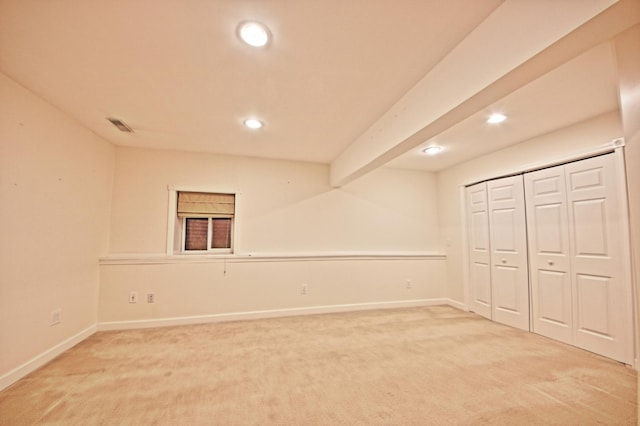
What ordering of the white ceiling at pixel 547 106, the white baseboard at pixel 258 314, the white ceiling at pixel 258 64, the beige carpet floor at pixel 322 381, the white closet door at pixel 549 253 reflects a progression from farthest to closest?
the white baseboard at pixel 258 314 → the white closet door at pixel 549 253 → the white ceiling at pixel 547 106 → the beige carpet floor at pixel 322 381 → the white ceiling at pixel 258 64

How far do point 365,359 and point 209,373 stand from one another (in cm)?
140

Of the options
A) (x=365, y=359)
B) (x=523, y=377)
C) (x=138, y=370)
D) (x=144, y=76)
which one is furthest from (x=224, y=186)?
(x=523, y=377)

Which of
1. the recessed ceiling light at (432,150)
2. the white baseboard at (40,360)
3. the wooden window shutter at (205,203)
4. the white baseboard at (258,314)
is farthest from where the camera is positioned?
the wooden window shutter at (205,203)

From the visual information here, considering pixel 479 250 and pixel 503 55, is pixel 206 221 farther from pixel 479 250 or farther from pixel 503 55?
pixel 479 250

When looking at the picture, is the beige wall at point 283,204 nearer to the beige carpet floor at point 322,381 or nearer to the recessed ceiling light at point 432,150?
the recessed ceiling light at point 432,150

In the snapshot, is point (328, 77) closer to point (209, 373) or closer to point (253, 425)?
point (253, 425)

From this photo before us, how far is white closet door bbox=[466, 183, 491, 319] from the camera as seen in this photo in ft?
12.5

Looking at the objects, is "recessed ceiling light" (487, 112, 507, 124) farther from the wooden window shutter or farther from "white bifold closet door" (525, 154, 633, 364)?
the wooden window shutter

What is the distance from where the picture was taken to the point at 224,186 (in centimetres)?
383

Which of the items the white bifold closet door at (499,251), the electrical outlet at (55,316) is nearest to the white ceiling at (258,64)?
the white bifold closet door at (499,251)

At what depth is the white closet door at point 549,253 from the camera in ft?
9.48

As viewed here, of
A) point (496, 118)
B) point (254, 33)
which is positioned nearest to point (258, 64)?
point (254, 33)

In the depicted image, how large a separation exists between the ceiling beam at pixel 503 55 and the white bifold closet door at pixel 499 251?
2.20 metres

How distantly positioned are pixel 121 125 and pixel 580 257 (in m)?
5.15
